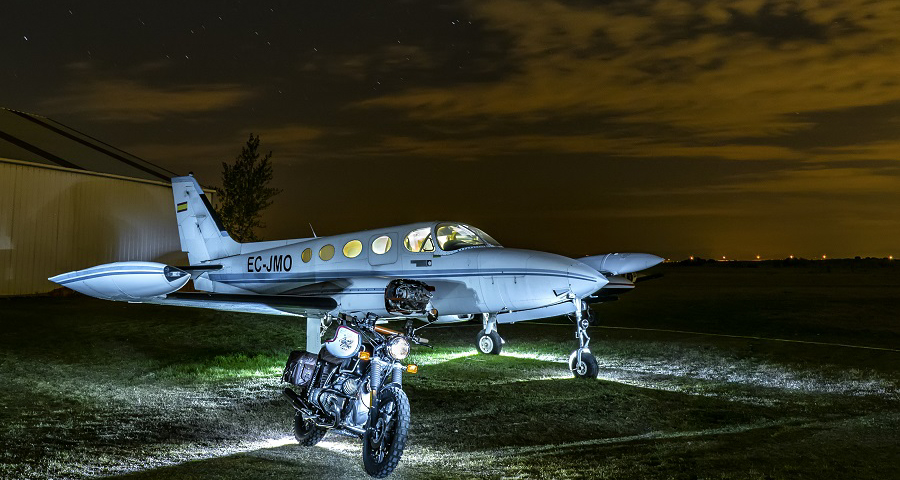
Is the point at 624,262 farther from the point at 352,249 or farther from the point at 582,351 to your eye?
the point at 352,249

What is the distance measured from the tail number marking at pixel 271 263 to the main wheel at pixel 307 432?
9.20 meters

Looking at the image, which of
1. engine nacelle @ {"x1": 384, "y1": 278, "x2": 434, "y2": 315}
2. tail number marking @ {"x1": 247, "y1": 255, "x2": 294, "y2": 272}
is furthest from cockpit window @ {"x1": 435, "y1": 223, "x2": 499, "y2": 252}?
engine nacelle @ {"x1": 384, "y1": 278, "x2": 434, "y2": 315}

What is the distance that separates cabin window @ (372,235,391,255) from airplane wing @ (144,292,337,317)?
1.26m

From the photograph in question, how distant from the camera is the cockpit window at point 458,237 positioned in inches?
557

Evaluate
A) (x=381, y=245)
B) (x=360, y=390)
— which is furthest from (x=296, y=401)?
(x=381, y=245)

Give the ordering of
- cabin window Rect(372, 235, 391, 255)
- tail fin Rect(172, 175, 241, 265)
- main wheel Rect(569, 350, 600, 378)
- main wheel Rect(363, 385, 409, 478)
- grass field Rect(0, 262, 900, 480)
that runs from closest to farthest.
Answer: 1. main wheel Rect(363, 385, 409, 478)
2. grass field Rect(0, 262, 900, 480)
3. main wheel Rect(569, 350, 600, 378)
4. cabin window Rect(372, 235, 391, 255)
5. tail fin Rect(172, 175, 241, 265)

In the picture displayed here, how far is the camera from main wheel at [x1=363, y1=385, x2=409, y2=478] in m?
6.54

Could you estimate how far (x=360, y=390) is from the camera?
7.10m

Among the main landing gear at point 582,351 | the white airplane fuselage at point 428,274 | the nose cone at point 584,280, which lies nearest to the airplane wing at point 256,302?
the white airplane fuselage at point 428,274

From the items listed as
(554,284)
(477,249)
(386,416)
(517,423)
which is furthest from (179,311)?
(386,416)

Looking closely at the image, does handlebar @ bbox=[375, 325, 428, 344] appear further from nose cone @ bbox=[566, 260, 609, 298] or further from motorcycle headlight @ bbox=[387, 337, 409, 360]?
nose cone @ bbox=[566, 260, 609, 298]

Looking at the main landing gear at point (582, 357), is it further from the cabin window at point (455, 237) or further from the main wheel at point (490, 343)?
the main wheel at point (490, 343)

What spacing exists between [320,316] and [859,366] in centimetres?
1011

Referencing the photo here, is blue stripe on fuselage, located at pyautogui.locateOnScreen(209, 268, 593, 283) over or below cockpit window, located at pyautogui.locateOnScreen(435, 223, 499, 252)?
below
